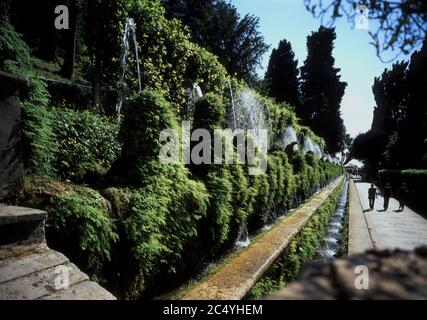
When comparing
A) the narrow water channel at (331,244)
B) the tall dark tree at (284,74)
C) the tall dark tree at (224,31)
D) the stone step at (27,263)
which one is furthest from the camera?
the tall dark tree at (284,74)

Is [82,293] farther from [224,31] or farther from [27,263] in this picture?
[224,31]

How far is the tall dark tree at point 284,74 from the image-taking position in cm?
4788

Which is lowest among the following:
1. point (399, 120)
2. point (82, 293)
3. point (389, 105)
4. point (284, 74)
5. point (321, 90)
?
point (82, 293)

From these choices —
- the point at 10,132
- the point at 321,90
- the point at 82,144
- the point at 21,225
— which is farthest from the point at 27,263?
the point at 321,90

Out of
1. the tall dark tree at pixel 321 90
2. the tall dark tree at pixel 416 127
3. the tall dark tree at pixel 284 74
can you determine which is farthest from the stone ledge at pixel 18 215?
the tall dark tree at pixel 321 90

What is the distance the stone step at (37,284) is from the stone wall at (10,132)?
1126 millimetres

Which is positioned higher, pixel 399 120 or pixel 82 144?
pixel 399 120

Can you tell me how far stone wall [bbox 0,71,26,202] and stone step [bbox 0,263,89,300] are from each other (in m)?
1.13

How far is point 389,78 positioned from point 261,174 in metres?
57.6

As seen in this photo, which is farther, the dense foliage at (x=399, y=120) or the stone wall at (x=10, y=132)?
the dense foliage at (x=399, y=120)

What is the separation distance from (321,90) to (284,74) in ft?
30.0

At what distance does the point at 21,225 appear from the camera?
99.3 inches

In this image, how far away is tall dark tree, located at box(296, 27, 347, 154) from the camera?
173 feet

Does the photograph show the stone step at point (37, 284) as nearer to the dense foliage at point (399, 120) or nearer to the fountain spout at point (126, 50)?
the fountain spout at point (126, 50)
